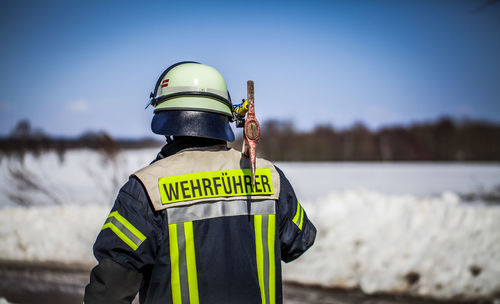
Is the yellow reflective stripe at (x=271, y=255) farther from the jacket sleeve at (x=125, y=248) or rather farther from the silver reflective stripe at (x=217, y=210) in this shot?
the jacket sleeve at (x=125, y=248)

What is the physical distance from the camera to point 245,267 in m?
1.95

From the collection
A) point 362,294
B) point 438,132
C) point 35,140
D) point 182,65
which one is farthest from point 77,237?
point 438,132

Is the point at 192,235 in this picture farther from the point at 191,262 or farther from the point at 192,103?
the point at 192,103

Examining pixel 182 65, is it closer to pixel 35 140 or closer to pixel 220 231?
pixel 220 231

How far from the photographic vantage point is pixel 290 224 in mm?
2266

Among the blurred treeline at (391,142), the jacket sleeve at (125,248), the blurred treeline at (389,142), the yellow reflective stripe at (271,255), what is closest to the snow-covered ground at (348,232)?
the yellow reflective stripe at (271,255)

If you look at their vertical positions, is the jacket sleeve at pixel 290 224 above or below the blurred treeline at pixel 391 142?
below

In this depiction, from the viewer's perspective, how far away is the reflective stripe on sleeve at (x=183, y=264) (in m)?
1.82

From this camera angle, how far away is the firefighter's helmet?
2.07 meters

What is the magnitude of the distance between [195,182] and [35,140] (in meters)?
11.9

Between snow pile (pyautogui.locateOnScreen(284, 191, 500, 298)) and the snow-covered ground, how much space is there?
0.05ft

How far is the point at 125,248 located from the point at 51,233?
26.3 feet

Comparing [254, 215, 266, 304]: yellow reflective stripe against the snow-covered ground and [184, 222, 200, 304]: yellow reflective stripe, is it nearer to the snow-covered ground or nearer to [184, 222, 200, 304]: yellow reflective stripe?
[184, 222, 200, 304]: yellow reflective stripe

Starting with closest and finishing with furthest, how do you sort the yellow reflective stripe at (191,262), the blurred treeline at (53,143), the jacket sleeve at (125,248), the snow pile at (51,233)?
the jacket sleeve at (125,248), the yellow reflective stripe at (191,262), the snow pile at (51,233), the blurred treeline at (53,143)
